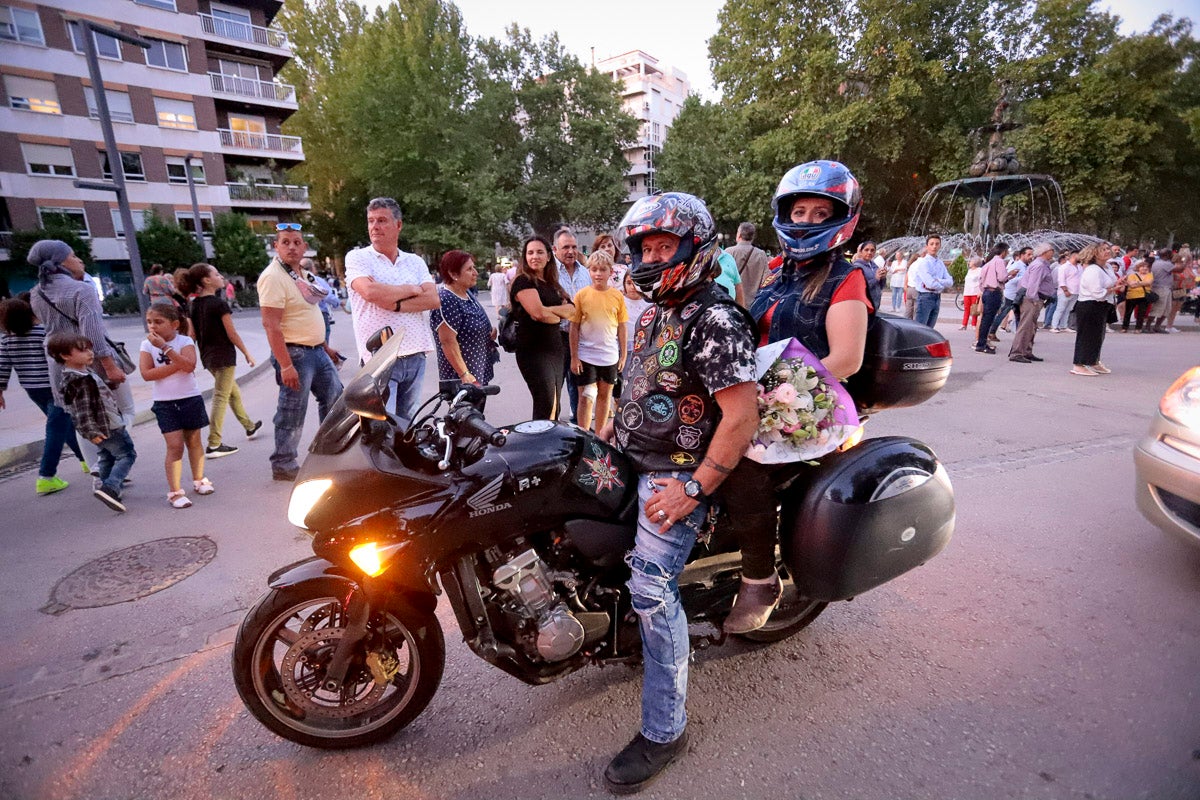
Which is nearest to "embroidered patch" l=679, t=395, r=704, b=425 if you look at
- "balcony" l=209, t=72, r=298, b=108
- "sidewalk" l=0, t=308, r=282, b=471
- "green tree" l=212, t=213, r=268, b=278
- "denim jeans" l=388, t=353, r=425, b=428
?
"denim jeans" l=388, t=353, r=425, b=428

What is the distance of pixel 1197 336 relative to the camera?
12.4 metres

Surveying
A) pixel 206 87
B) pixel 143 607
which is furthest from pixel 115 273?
pixel 143 607

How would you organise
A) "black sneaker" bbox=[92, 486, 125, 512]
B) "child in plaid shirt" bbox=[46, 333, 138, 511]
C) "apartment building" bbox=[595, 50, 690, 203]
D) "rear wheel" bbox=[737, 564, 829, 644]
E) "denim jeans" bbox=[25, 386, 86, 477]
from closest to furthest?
"rear wheel" bbox=[737, 564, 829, 644] → "child in plaid shirt" bbox=[46, 333, 138, 511] → "black sneaker" bbox=[92, 486, 125, 512] → "denim jeans" bbox=[25, 386, 86, 477] → "apartment building" bbox=[595, 50, 690, 203]

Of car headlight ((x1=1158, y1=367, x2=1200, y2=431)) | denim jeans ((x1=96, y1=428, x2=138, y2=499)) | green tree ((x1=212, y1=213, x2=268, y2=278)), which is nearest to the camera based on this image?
car headlight ((x1=1158, y1=367, x2=1200, y2=431))

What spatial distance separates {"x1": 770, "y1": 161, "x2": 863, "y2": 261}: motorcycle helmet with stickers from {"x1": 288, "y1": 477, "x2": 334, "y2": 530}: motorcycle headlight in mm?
1924

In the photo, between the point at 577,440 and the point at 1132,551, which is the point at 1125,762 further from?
the point at 577,440

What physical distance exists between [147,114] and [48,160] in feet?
16.0

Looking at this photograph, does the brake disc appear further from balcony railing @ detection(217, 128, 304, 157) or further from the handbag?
balcony railing @ detection(217, 128, 304, 157)

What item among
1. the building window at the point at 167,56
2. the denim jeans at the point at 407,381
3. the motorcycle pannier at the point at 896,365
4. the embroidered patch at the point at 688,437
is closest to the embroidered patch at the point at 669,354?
the embroidered patch at the point at 688,437

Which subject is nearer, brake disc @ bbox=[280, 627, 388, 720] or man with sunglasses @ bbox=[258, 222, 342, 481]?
brake disc @ bbox=[280, 627, 388, 720]

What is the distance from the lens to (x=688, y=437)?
1.98 metres

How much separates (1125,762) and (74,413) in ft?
20.8

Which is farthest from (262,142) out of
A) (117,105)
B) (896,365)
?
(896,365)

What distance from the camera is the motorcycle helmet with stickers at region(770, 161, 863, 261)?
232cm
